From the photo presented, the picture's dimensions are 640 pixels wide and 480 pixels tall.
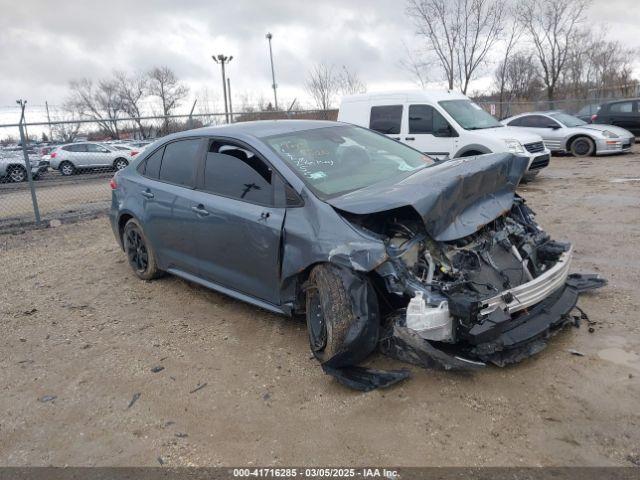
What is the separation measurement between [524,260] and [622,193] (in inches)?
243

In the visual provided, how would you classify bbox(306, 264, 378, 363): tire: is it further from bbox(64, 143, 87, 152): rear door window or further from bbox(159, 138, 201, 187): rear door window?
bbox(64, 143, 87, 152): rear door window

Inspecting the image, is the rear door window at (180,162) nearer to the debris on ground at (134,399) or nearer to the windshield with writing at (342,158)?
the windshield with writing at (342,158)

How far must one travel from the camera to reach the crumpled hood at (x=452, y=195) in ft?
10.4

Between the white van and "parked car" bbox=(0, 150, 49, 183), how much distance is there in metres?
8.52

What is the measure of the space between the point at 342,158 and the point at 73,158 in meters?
16.2

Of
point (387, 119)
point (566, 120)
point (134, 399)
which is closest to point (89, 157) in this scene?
point (387, 119)

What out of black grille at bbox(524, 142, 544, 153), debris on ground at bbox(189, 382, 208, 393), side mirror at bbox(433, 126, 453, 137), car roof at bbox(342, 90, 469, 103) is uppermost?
car roof at bbox(342, 90, 469, 103)

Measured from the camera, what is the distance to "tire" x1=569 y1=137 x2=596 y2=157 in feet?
47.3

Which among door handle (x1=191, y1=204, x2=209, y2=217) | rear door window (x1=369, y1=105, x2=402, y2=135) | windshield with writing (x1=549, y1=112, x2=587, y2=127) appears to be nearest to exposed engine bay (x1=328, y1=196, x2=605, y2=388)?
door handle (x1=191, y1=204, x2=209, y2=217)

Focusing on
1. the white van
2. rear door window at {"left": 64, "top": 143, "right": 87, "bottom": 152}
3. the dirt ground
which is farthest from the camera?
rear door window at {"left": 64, "top": 143, "right": 87, "bottom": 152}

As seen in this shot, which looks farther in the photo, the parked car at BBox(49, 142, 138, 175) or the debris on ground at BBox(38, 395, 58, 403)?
the parked car at BBox(49, 142, 138, 175)

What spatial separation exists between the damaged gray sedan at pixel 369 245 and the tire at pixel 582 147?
1178 centimetres

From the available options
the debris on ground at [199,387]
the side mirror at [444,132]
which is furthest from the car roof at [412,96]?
the debris on ground at [199,387]

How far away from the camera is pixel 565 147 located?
14.9 meters
